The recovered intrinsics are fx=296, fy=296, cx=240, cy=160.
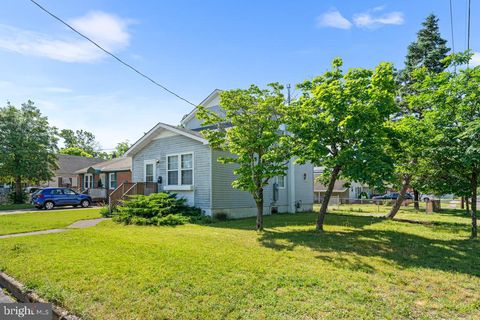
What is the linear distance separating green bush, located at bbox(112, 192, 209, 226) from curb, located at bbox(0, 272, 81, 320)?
248 inches

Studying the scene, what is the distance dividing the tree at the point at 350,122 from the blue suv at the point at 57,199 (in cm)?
1817

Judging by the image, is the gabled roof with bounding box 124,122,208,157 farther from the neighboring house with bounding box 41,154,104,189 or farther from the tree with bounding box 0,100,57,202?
the neighboring house with bounding box 41,154,104,189

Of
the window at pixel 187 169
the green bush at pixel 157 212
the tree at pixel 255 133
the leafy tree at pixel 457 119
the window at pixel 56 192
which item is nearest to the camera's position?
the leafy tree at pixel 457 119

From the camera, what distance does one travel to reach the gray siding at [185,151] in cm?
1420

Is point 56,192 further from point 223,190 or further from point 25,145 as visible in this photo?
point 223,190

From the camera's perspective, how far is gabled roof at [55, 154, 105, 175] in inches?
1592

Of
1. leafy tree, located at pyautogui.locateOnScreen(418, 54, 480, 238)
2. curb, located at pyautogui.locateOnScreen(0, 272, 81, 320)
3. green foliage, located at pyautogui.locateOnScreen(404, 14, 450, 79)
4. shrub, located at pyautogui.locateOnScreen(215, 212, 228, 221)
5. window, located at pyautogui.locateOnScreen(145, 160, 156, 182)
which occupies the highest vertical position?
green foliage, located at pyautogui.locateOnScreen(404, 14, 450, 79)

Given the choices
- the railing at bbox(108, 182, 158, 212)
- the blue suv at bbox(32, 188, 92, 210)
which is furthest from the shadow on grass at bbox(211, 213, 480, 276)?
the blue suv at bbox(32, 188, 92, 210)

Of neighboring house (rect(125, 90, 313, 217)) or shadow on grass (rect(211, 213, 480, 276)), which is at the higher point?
neighboring house (rect(125, 90, 313, 217))

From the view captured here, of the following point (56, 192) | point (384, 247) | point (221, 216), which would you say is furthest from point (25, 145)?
point (384, 247)

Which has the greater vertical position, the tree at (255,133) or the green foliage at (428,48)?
the green foliage at (428,48)

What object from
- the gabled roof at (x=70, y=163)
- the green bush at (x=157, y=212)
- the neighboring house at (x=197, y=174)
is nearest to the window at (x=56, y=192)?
A: the neighboring house at (x=197, y=174)

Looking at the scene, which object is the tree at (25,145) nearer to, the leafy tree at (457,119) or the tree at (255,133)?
the tree at (255,133)

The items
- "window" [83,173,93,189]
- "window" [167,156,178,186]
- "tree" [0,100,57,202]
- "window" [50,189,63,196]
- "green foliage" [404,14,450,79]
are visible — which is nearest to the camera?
"window" [167,156,178,186]
